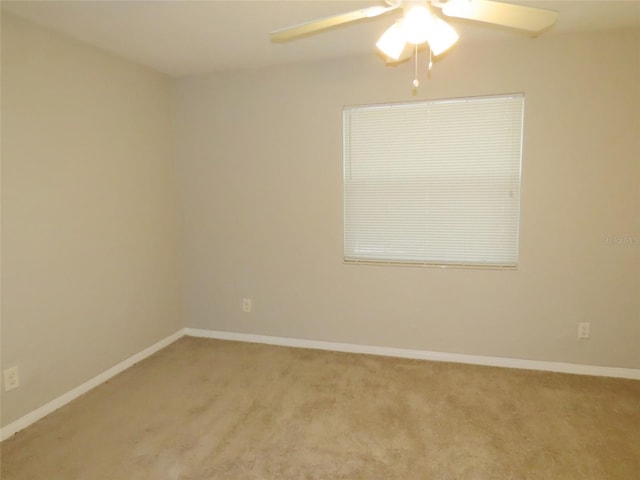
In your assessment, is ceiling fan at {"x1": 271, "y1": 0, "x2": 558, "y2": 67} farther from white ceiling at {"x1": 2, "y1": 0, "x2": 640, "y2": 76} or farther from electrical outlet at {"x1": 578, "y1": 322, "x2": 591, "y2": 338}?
electrical outlet at {"x1": 578, "y1": 322, "x2": 591, "y2": 338}

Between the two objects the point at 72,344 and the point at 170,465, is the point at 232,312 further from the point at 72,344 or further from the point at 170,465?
the point at 170,465

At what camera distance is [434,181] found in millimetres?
2906

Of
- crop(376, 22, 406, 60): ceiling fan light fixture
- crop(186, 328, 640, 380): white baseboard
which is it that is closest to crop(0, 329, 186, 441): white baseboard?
crop(186, 328, 640, 380): white baseboard

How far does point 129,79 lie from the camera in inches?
115

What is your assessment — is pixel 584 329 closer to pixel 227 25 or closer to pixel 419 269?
pixel 419 269

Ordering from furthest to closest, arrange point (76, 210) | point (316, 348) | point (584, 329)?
point (316, 348) < point (584, 329) < point (76, 210)

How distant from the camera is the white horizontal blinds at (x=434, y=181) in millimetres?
2779

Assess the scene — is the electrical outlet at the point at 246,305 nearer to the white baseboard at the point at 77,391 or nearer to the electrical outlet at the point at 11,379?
the white baseboard at the point at 77,391

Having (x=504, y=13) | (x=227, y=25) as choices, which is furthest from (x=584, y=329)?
(x=227, y=25)

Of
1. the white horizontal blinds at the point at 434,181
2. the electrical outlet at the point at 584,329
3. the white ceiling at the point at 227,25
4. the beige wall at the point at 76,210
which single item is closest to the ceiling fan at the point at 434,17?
the white ceiling at the point at 227,25

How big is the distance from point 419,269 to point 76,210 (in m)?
2.46

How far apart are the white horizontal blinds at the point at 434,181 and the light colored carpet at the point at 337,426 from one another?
92 centimetres

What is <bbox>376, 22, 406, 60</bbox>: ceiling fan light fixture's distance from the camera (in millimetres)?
1633

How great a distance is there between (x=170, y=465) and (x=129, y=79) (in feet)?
8.70
